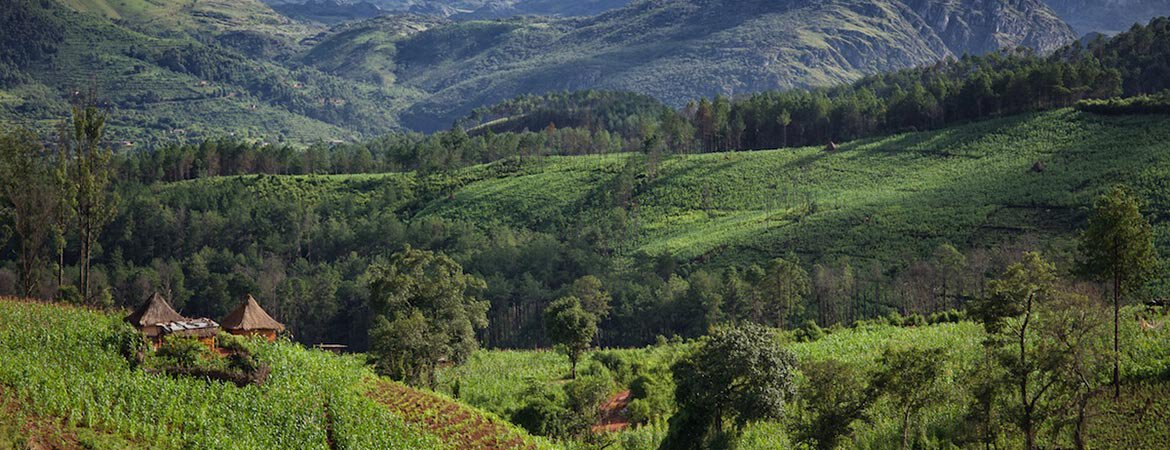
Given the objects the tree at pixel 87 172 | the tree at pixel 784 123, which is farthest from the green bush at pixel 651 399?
the tree at pixel 784 123

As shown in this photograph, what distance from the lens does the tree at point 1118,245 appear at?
3369 cm

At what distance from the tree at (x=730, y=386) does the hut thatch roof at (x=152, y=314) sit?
2316 cm

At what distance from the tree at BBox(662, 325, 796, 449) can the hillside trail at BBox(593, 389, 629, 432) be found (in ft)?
28.8

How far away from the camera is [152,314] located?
41.6m

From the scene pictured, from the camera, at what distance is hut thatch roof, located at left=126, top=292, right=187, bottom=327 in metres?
41.3

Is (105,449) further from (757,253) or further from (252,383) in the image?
(757,253)

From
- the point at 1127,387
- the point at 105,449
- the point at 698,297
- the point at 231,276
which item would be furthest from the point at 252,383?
the point at 231,276

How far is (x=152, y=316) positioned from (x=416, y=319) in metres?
12.7

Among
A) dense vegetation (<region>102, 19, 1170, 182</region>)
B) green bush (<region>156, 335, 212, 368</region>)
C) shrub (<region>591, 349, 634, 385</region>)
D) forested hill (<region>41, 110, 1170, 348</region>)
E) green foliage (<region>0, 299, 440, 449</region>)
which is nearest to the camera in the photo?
green foliage (<region>0, 299, 440, 449</region>)

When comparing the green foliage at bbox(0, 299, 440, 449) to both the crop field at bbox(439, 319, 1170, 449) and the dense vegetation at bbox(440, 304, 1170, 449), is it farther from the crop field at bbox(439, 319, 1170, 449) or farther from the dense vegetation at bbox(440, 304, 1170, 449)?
the crop field at bbox(439, 319, 1170, 449)

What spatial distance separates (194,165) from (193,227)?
33.7 meters

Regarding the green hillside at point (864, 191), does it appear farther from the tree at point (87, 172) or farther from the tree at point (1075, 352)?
the tree at point (87, 172)

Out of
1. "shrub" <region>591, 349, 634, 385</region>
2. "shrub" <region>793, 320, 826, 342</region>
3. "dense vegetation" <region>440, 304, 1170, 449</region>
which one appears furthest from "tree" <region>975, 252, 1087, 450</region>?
"shrub" <region>793, 320, 826, 342</region>

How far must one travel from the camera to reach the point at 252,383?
32.9 m
